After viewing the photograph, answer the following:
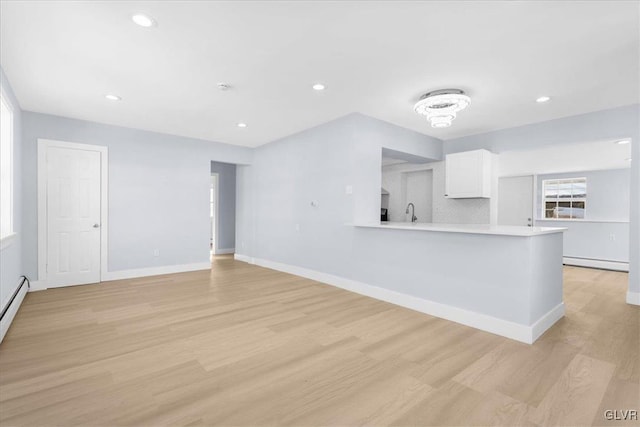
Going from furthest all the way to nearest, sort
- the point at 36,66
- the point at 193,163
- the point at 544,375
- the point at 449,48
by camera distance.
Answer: the point at 193,163 → the point at 36,66 → the point at 449,48 → the point at 544,375

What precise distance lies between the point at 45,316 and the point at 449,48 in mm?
4882

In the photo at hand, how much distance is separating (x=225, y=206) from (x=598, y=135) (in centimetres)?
773

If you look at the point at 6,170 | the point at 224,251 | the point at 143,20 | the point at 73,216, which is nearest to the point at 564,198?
the point at 224,251

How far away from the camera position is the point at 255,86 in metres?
3.40


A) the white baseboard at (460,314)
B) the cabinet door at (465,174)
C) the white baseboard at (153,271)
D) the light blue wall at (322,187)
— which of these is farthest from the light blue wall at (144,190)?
the cabinet door at (465,174)

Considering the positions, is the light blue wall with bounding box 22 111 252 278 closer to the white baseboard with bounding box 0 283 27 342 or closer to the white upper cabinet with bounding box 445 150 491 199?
the white baseboard with bounding box 0 283 27 342

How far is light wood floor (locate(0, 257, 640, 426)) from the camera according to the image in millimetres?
1711

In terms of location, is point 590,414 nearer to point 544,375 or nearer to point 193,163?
point 544,375

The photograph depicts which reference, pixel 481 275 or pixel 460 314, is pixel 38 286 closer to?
pixel 460 314

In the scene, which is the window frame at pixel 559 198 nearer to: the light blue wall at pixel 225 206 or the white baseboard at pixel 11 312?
the light blue wall at pixel 225 206

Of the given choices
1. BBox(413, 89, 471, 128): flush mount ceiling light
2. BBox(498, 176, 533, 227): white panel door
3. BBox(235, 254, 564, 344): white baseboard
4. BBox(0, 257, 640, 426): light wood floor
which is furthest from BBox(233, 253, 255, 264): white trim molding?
BBox(498, 176, 533, 227): white panel door

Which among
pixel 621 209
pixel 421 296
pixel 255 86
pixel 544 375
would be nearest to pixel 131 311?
Answer: pixel 255 86

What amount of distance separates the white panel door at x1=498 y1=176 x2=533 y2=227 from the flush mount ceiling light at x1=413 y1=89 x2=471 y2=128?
16.7ft

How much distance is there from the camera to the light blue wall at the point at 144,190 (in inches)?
169
